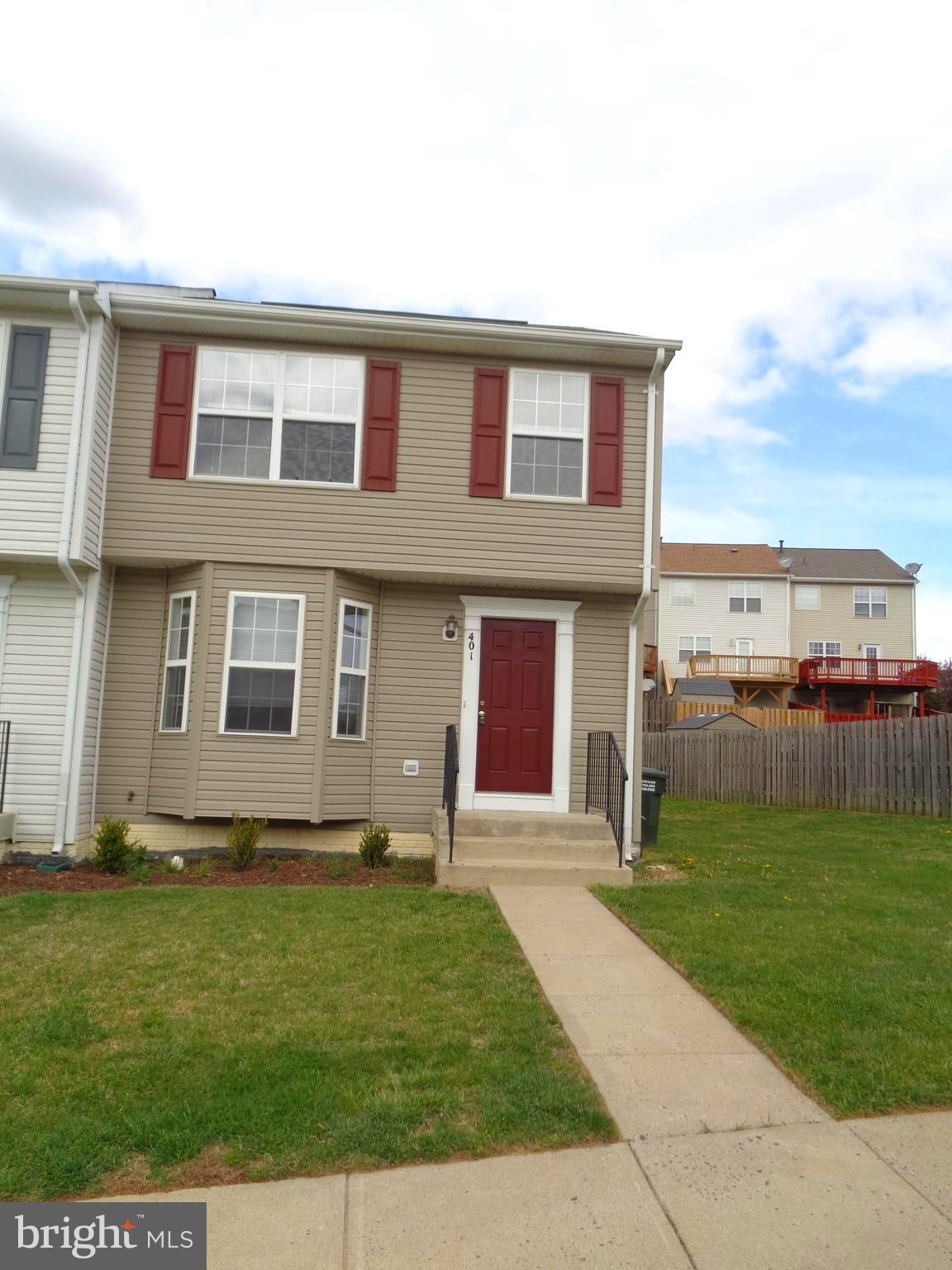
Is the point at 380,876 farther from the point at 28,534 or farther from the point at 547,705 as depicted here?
the point at 28,534

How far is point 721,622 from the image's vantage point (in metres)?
35.7

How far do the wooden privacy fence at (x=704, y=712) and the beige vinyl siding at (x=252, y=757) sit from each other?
18449 millimetres

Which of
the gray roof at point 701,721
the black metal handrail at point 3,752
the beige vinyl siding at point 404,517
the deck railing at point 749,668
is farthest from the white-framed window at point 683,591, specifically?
the black metal handrail at point 3,752

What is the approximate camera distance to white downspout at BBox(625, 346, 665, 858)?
9.37 m

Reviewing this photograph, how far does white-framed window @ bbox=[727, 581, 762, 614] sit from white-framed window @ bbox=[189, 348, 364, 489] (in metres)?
28.7

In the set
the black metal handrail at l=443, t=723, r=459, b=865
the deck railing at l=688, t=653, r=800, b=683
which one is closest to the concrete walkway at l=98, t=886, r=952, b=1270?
the black metal handrail at l=443, t=723, r=459, b=865

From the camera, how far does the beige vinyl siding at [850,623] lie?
35875mm

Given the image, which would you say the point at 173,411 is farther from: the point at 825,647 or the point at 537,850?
the point at 825,647

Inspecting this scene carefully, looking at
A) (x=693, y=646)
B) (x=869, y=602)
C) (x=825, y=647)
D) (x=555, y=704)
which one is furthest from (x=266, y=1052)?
(x=869, y=602)

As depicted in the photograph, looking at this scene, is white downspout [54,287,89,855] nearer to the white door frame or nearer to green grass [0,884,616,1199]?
green grass [0,884,616,1199]

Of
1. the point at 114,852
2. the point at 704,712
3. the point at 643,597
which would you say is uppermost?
the point at 643,597

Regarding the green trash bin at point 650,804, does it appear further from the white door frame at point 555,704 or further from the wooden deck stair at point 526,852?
the wooden deck stair at point 526,852

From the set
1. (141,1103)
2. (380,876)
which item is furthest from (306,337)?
(141,1103)

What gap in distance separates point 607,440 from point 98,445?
204 inches
